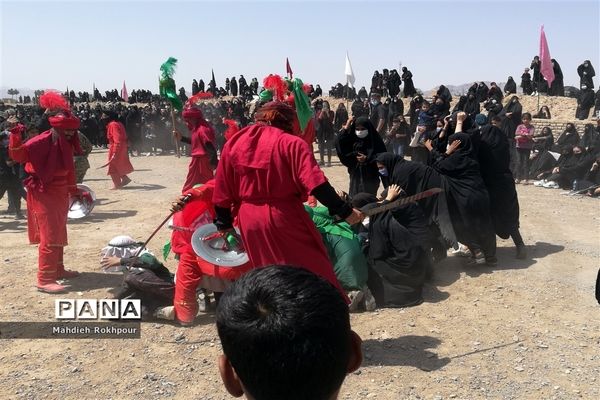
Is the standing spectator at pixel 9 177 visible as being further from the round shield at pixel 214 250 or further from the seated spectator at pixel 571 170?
the seated spectator at pixel 571 170

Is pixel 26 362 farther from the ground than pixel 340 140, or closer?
closer

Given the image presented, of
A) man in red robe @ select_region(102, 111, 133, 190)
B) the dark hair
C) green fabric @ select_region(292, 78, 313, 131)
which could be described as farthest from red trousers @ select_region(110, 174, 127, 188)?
the dark hair

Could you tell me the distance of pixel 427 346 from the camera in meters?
4.02

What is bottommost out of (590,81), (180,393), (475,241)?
(180,393)

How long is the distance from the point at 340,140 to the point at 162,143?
14.2m

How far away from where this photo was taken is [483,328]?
168 inches

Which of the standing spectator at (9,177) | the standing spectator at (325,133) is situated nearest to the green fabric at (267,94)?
the standing spectator at (9,177)

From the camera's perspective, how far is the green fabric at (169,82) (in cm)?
853

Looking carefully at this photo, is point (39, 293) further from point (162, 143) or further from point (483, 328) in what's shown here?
point (162, 143)

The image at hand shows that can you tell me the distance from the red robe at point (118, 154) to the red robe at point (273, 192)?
8858mm

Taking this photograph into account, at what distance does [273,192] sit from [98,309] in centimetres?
242

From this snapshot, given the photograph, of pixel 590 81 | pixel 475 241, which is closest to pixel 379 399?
pixel 475 241

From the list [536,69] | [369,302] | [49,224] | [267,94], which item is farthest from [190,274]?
[536,69]

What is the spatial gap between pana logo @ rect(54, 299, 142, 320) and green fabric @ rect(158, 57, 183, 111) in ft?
14.1
